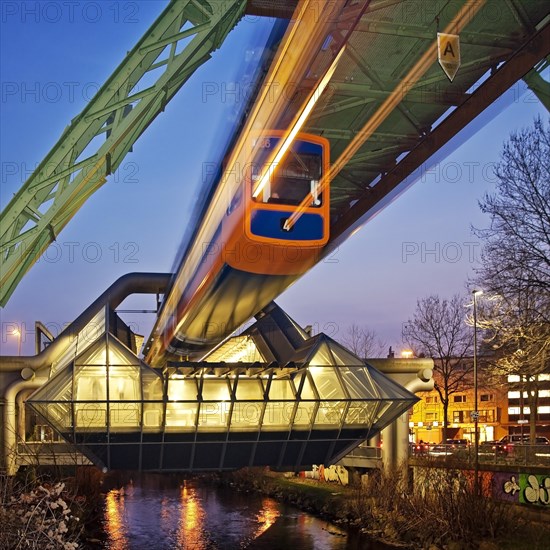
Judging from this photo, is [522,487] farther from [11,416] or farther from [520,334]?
[11,416]

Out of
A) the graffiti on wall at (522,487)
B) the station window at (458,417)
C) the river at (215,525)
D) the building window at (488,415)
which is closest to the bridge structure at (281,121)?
the river at (215,525)

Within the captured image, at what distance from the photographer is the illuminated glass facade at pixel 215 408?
28.5 metres

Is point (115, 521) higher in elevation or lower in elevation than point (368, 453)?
lower

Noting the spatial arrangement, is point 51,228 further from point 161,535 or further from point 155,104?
point 161,535

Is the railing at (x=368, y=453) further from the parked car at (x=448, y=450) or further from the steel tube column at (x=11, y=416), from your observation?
the steel tube column at (x=11, y=416)

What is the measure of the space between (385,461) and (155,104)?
3093 cm

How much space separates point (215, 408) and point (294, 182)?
61.3 feet

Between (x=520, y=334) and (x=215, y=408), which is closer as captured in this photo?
(x=215, y=408)

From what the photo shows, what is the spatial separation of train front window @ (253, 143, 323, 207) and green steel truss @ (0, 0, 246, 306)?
456 cm

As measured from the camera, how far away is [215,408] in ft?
101

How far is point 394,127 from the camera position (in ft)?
41.9

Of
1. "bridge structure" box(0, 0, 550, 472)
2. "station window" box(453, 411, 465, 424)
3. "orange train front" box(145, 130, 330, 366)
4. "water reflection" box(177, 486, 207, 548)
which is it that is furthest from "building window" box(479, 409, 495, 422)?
"orange train front" box(145, 130, 330, 366)

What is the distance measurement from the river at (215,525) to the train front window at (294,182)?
2005cm

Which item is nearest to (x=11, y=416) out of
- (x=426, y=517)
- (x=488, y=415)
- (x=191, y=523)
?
(x=191, y=523)
